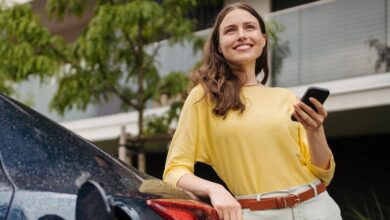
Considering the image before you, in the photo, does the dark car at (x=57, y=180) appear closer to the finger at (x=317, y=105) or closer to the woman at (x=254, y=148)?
the woman at (x=254, y=148)

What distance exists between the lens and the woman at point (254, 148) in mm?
2404

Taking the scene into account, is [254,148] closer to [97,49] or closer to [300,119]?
[300,119]

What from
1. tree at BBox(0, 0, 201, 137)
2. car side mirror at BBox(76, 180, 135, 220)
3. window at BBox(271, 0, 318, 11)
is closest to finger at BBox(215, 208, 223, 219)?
car side mirror at BBox(76, 180, 135, 220)

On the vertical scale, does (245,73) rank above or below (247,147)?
above

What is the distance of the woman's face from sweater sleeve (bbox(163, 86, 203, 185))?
0.21 meters

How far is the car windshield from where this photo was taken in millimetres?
1879

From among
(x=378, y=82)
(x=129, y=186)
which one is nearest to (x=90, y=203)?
(x=129, y=186)

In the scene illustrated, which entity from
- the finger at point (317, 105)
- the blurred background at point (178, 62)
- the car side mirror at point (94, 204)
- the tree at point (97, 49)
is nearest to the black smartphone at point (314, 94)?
the finger at point (317, 105)

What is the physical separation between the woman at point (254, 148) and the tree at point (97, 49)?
16.8 feet

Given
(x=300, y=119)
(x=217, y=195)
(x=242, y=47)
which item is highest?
(x=242, y=47)

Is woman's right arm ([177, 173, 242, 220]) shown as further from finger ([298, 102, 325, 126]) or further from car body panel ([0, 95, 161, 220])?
finger ([298, 102, 325, 126])

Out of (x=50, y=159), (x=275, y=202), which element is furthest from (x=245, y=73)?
(x=50, y=159)

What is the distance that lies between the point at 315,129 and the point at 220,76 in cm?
42

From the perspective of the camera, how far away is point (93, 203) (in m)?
1.61
